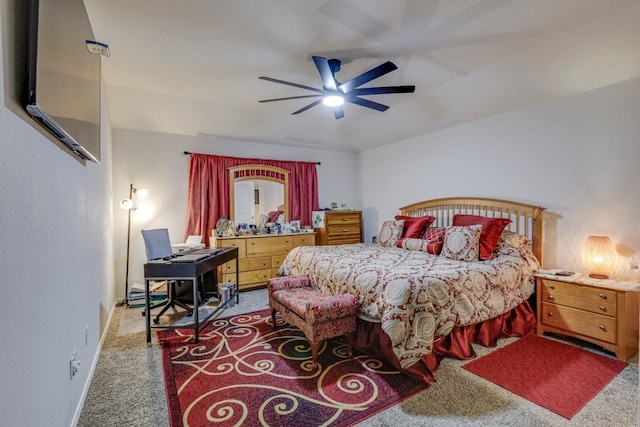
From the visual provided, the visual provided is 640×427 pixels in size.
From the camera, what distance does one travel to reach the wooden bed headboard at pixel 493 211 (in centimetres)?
343

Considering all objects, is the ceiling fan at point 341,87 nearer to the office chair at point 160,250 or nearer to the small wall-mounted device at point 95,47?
the small wall-mounted device at point 95,47

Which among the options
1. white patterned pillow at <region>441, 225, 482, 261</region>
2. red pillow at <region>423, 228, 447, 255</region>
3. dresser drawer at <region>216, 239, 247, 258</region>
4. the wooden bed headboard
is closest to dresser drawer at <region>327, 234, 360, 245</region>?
the wooden bed headboard

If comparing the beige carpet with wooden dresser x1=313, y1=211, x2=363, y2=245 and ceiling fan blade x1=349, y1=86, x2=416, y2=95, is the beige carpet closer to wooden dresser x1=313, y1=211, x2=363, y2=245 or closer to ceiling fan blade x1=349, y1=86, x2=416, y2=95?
ceiling fan blade x1=349, y1=86, x2=416, y2=95

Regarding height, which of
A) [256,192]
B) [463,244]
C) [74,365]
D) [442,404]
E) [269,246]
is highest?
[256,192]

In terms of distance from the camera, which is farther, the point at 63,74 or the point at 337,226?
the point at 337,226

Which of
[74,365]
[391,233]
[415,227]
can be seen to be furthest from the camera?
[391,233]

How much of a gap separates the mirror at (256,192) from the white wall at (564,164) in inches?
105

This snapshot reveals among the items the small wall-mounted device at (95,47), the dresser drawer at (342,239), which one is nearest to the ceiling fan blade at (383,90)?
the small wall-mounted device at (95,47)

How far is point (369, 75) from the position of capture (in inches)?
102

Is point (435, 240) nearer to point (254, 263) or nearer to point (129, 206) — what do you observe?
point (254, 263)

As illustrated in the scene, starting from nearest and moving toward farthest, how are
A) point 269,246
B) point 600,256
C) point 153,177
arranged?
1. point 600,256
2. point 153,177
3. point 269,246

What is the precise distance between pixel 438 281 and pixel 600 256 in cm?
178

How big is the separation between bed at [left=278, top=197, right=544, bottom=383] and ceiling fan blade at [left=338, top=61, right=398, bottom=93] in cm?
171

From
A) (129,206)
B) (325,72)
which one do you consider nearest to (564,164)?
(325,72)
